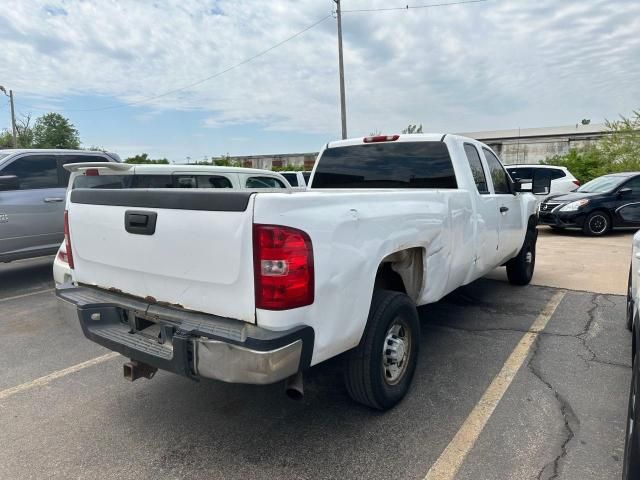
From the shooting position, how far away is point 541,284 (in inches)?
256

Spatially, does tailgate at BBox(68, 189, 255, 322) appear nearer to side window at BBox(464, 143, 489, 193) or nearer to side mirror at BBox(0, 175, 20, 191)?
side window at BBox(464, 143, 489, 193)

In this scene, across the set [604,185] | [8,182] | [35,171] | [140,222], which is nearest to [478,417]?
[140,222]

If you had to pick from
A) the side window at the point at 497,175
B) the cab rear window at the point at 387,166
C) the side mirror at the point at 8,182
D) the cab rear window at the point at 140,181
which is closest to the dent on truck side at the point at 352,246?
the cab rear window at the point at 387,166

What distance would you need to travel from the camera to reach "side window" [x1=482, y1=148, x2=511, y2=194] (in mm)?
5047

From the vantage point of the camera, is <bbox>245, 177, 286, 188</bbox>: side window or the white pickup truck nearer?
the white pickup truck

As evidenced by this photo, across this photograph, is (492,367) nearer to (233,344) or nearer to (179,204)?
(233,344)

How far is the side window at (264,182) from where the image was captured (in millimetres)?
7060

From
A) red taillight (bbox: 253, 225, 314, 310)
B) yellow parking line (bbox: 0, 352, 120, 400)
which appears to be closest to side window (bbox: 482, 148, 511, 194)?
red taillight (bbox: 253, 225, 314, 310)

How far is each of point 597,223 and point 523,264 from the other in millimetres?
6786

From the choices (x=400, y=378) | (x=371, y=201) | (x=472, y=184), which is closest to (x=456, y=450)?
(x=400, y=378)

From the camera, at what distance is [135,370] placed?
2787 millimetres

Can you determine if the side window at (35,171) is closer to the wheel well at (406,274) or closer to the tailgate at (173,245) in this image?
the tailgate at (173,245)

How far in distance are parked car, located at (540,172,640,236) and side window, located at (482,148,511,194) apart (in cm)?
721

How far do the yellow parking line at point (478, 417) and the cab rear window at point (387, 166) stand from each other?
1601 mm
